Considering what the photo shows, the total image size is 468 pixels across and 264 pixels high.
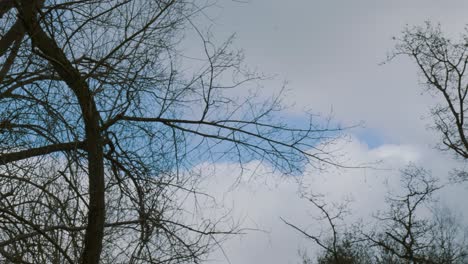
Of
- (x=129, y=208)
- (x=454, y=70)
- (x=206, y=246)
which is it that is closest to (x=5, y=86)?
(x=129, y=208)

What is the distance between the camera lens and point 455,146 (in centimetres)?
1700

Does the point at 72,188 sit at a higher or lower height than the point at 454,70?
lower

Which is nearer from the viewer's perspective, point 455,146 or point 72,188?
point 72,188

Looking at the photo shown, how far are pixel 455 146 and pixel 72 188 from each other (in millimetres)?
14710

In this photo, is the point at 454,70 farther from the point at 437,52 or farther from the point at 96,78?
the point at 96,78

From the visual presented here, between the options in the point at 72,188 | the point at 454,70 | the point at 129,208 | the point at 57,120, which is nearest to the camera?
the point at 72,188

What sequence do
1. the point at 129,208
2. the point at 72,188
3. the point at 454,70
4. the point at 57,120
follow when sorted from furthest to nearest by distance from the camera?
the point at 454,70
the point at 129,208
the point at 57,120
the point at 72,188

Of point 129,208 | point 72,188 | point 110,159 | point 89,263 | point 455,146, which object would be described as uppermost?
point 455,146

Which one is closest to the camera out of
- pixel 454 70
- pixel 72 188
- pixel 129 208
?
pixel 72 188

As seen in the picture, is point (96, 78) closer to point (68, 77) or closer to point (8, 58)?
point (68, 77)

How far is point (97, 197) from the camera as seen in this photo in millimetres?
4777

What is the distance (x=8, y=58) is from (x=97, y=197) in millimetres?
1383

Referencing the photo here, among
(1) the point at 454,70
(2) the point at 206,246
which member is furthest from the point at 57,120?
(1) the point at 454,70

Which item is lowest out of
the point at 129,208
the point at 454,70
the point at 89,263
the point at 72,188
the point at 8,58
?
the point at 89,263
